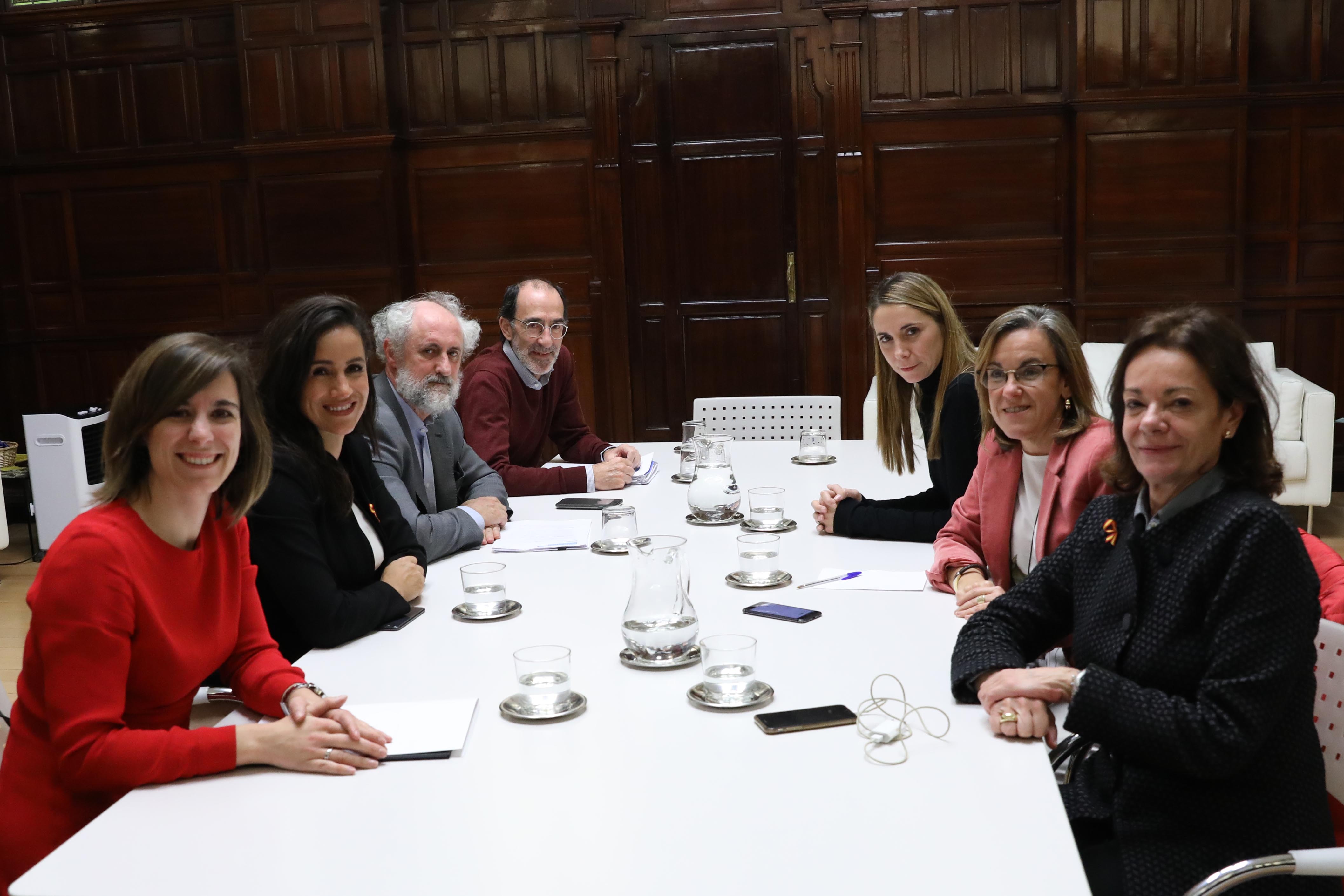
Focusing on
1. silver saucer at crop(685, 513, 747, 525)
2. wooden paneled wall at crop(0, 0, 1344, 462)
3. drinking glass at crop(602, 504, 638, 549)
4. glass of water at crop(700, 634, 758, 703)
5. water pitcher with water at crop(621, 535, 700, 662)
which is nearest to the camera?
glass of water at crop(700, 634, 758, 703)

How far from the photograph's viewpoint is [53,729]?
1.77 m

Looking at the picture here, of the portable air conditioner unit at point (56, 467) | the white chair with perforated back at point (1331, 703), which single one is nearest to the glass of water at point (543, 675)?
the white chair with perforated back at point (1331, 703)

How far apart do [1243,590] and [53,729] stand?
1.77m

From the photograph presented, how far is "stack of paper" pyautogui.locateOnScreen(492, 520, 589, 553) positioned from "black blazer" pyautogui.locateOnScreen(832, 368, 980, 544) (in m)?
0.70

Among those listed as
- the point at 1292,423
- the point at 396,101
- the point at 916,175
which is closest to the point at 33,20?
the point at 396,101

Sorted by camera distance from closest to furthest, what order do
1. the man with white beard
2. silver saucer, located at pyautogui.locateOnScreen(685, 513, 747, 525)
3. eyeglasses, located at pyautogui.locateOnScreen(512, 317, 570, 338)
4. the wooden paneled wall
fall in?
the man with white beard
silver saucer, located at pyautogui.locateOnScreen(685, 513, 747, 525)
eyeglasses, located at pyautogui.locateOnScreen(512, 317, 570, 338)
the wooden paneled wall

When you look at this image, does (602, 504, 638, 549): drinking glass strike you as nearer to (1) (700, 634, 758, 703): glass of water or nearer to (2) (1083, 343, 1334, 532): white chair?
(1) (700, 634, 758, 703): glass of water

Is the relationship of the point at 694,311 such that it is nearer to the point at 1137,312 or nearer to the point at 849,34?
the point at 849,34

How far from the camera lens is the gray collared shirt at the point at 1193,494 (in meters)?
1.84

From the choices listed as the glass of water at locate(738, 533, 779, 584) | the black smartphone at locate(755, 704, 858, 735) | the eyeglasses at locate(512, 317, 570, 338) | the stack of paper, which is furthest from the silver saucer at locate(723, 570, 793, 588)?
the eyeglasses at locate(512, 317, 570, 338)

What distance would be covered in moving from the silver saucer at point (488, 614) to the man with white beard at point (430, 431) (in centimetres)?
60

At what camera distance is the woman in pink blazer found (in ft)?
8.10

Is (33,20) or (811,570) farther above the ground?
(33,20)

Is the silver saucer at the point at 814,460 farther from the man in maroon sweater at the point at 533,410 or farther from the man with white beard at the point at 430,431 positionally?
the man with white beard at the point at 430,431
